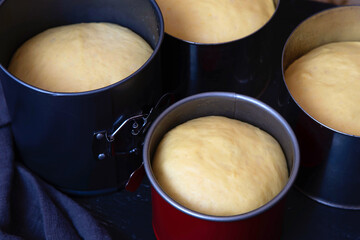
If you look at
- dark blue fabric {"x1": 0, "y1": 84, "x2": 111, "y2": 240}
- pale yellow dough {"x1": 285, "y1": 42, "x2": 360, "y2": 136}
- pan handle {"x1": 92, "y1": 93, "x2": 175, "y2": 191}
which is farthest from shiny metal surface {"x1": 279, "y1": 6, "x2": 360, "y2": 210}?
dark blue fabric {"x1": 0, "y1": 84, "x2": 111, "y2": 240}

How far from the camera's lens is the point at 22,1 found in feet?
3.09

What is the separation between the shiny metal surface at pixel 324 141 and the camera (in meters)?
0.86

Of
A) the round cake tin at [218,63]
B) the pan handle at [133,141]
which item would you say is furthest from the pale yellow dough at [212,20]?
the pan handle at [133,141]

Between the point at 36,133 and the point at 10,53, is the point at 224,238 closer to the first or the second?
the point at 36,133

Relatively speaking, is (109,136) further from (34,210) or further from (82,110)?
(34,210)

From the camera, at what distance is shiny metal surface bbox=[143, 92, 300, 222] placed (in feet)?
2.83

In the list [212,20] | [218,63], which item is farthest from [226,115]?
[212,20]

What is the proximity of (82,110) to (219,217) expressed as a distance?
0.93ft

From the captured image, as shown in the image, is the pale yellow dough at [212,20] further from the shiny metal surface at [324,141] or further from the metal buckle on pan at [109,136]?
the metal buckle on pan at [109,136]

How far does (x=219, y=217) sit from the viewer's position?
0.74 m

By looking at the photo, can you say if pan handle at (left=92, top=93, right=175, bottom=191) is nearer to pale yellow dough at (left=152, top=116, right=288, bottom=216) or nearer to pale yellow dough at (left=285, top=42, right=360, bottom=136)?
pale yellow dough at (left=152, top=116, right=288, bottom=216)

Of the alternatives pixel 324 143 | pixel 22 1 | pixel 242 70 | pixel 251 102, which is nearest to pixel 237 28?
pixel 242 70

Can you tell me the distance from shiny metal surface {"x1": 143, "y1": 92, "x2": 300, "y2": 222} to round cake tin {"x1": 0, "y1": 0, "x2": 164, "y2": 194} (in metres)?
0.04

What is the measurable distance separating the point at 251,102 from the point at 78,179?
367mm
